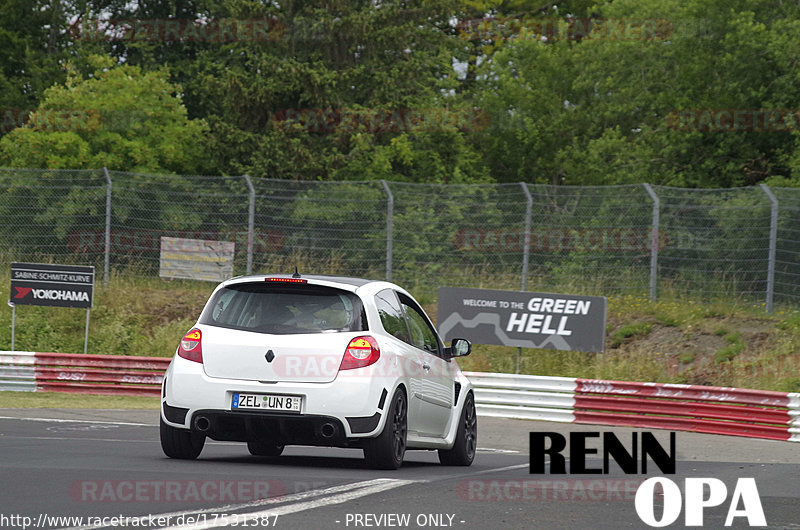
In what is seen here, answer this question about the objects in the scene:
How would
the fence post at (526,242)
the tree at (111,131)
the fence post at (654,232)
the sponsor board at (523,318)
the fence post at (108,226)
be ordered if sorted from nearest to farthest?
the sponsor board at (523,318) → the fence post at (654,232) → the fence post at (526,242) → the fence post at (108,226) → the tree at (111,131)

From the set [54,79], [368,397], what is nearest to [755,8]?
[54,79]

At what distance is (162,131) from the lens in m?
39.2

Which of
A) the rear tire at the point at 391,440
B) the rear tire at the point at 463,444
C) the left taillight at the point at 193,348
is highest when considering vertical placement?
the left taillight at the point at 193,348

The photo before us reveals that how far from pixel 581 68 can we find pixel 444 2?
5982 mm

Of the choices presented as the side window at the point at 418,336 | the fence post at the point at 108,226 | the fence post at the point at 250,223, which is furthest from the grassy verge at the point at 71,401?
the side window at the point at 418,336

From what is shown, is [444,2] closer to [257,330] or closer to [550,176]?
[550,176]

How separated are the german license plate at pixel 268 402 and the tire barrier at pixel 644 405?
37.0 feet

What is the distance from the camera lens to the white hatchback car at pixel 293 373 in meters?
9.99

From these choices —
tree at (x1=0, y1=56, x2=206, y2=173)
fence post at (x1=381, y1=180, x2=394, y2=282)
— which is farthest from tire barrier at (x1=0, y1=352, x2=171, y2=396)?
tree at (x1=0, y1=56, x2=206, y2=173)

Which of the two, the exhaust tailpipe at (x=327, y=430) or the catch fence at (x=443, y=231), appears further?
the catch fence at (x=443, y=231)

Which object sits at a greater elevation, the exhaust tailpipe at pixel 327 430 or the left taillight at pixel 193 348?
the left taillight at pixel 193 348

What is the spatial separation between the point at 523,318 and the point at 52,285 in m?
10.1

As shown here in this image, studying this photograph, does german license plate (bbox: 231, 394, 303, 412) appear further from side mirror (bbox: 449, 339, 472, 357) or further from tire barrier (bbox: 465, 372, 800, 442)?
tire barrier (bbox: 465, 372, 800, 442)

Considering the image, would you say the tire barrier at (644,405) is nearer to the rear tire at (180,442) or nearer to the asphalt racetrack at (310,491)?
the asphalt racetrack at (310,491)
